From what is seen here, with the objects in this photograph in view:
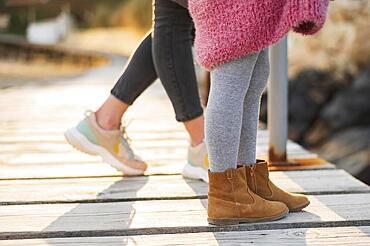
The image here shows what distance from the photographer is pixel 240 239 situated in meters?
1.43

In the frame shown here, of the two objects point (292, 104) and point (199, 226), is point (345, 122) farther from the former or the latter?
point (199, 226)

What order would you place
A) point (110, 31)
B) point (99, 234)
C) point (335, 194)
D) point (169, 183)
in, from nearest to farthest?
point (99, 234) < point (335, 194) < point (169, 183) < point (110, 31)

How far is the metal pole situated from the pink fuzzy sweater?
750 millimetres

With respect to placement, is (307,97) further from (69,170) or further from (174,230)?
(174,230)

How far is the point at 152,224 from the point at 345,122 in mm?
4582

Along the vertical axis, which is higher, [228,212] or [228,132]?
[228,132]

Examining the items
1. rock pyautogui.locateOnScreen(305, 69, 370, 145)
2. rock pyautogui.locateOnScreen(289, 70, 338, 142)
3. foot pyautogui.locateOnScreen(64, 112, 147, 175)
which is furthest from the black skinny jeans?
rock pyautogui.locateOnScreen(289, 70, 338, 142)

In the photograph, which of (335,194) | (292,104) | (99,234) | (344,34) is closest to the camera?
(99,234)

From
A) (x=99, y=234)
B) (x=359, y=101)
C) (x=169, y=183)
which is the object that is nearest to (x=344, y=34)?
(x=359, y=101)

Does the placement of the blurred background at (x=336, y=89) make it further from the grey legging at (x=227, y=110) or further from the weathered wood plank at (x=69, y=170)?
the grey legging at (x=227, y=110)

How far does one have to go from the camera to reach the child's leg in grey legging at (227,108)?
1.50 metres

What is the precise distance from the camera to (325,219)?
5.11 ft

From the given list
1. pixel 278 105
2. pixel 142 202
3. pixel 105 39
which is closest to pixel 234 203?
pixel 142 202

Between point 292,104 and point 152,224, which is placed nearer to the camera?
point 152,224
